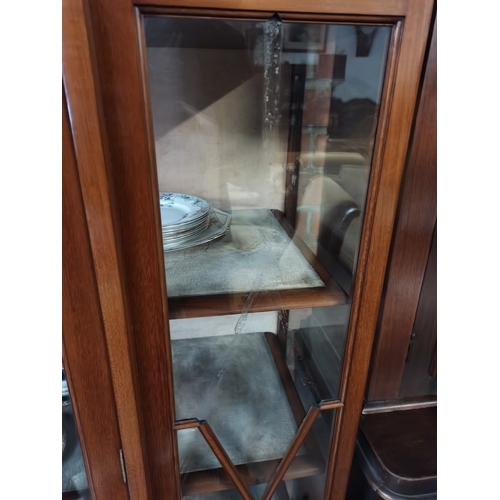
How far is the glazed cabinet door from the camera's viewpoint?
340 millimetres

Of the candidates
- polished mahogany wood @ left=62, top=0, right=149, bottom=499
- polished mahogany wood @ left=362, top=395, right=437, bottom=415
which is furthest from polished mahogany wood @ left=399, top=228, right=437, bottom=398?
polished mahogany wood @ left=62, top=0, right=149, bottom=499

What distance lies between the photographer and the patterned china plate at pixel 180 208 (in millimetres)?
415

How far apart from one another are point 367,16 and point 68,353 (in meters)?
0.40

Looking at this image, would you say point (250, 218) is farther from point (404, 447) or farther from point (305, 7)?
point (404, 447)

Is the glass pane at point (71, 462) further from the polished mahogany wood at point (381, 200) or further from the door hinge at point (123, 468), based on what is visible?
the polished mahogany wood at point (381, 200)

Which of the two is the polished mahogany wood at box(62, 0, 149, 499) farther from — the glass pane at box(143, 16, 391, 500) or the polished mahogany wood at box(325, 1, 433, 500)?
the polished mahogany wood at box(325, 1, 433, 500)

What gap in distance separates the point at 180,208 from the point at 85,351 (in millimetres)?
184

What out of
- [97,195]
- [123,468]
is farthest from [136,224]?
[123,468]

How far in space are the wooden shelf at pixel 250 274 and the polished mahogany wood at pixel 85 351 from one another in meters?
0.09

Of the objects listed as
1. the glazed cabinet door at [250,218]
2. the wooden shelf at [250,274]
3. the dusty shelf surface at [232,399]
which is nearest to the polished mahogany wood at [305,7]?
the glazed cabinet door at [250,218]
